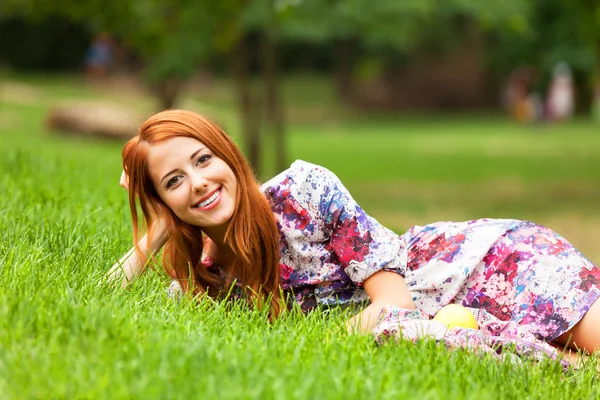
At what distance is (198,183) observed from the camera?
10.4ft

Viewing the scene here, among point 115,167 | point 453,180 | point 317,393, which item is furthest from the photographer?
point 453,180

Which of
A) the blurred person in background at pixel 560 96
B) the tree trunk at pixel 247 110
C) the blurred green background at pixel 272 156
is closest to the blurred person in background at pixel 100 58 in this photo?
the blurred green background at pixel 272 156

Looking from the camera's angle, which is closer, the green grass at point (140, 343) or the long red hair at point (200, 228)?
the green grass at point (140, 343)

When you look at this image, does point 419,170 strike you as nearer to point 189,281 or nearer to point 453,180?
point 453,180

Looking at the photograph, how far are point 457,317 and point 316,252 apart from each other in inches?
24.0

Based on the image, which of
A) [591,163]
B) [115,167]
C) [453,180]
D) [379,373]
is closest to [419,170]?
[453,180]

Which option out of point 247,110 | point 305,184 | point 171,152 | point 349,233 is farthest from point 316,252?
point 247,110

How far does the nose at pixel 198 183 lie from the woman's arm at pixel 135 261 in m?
0.39

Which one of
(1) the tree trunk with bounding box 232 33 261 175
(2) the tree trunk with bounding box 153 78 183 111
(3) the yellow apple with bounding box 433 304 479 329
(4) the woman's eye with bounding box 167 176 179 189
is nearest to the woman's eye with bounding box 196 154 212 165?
(4) the woman's eye with bounding box 167 176 179 189

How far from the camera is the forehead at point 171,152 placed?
324 cm

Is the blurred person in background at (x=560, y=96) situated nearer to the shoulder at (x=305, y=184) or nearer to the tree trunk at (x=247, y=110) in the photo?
the tree trunk at (x=247, y=110)

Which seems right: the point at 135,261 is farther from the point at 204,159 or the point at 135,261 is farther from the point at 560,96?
the point at 560,96

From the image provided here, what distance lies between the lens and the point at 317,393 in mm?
2215

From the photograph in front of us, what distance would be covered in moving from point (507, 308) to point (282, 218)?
977 mm
